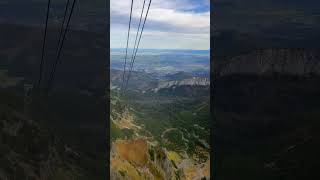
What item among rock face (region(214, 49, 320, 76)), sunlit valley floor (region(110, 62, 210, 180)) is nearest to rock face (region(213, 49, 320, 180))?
rock face (region(214, 49, 320, 76))

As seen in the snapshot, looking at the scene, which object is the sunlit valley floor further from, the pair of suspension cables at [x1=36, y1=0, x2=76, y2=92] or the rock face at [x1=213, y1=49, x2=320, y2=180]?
the pair of suspension cables at [x1=36, y1=0, x2=76, y2=92]

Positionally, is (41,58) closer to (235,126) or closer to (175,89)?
(175,89)

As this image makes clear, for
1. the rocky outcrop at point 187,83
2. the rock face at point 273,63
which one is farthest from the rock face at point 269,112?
the rocky outcrop at point 187,83

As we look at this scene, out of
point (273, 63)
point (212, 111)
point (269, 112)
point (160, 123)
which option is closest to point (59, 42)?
point (160, 123)

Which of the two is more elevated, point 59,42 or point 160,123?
point 59,42

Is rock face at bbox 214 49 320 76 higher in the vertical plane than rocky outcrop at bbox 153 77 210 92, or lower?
higher

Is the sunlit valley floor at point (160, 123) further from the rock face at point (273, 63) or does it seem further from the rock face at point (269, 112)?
the rock face at point (273, 63)

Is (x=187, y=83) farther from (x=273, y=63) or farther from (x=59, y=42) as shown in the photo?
(x=59, y=42)

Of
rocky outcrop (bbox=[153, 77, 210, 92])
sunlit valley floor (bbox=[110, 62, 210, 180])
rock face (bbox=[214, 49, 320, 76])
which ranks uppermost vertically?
rock face (bbox=[214, 49, 320, 76])
